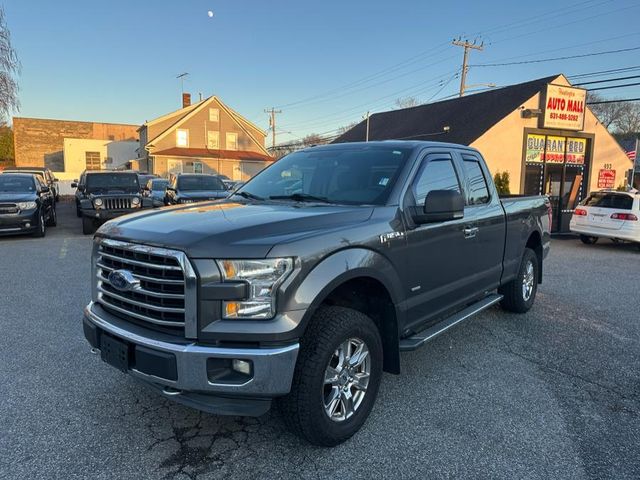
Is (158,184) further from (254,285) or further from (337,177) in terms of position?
(254,285)

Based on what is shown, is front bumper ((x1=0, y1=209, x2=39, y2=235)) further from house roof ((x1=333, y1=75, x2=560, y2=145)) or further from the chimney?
the chimney

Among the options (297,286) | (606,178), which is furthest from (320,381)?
(606,178)

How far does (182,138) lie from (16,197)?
2863cm

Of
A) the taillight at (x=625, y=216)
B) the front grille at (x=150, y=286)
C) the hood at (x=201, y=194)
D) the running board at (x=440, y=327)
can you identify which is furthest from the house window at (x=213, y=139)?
the front grille at (x=150, y=286)

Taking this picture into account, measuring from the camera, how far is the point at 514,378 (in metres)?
4.12

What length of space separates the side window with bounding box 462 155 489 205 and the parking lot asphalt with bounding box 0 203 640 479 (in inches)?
59.7

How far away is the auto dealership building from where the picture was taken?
60.7 ft

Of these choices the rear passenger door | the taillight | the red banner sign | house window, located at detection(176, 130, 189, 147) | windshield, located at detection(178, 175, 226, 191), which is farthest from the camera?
house window, located at detection(176, 130, 189, 147)

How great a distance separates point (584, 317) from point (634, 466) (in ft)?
11.4

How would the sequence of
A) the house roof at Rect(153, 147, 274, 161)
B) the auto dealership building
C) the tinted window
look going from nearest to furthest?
the tinted window → the auto dealership building → the house roof at Rect(153, 147, 274, 161)

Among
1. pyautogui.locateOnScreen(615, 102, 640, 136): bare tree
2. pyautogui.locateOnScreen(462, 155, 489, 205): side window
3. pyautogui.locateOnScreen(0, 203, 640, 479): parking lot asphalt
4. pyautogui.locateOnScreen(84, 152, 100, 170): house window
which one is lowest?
pyautogui.locateOnScreen(0, 203, 640, 479): parking lot asphalt

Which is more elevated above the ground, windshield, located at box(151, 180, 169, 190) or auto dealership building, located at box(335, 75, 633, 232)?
auto dealership building, located at box(335, 75, 633, 232)

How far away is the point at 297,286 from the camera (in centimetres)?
266

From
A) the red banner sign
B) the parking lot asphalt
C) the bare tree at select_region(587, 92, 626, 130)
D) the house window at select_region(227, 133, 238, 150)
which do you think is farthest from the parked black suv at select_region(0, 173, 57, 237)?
the bare tree at select_region(587, 92, 626, 130)
